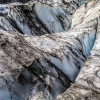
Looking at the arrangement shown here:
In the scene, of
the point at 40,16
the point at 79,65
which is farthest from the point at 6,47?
the point at 40,16

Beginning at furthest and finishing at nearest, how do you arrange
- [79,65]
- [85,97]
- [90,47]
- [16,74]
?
[90,47]
[79,65]
[16,74]
[85,97]

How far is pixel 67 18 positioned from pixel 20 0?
1675 cm

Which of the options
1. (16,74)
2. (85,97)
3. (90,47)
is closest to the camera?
(85,97)

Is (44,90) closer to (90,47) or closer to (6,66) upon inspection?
(6,66)

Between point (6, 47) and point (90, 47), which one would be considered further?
point (90, 47)

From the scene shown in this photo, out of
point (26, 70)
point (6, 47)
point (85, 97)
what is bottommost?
point (85, 97)

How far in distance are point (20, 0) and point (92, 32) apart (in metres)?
21.8

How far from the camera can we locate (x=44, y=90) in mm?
6445

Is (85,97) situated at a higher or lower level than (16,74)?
lower

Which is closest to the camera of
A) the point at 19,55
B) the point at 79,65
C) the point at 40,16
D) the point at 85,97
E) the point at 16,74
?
the point at 85,97

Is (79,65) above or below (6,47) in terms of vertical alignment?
below

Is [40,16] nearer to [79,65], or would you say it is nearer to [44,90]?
[79,65]

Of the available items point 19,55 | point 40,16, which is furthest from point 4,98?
point 40,16

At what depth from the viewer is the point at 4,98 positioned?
19.8 ft
